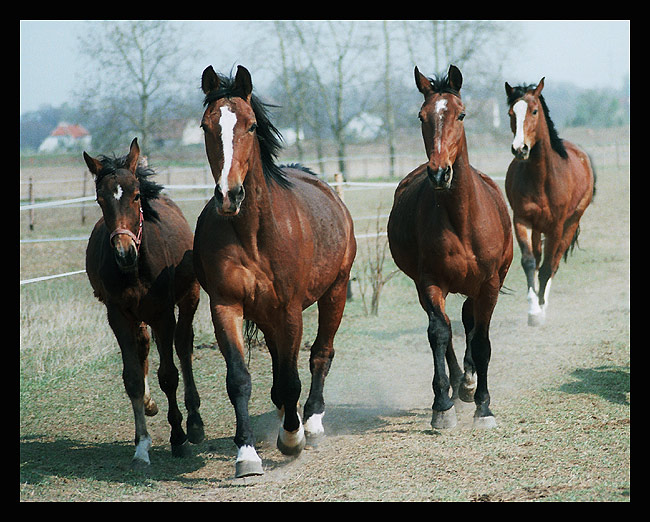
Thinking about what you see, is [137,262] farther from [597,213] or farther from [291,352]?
[597,213]

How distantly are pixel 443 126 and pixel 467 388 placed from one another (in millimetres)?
2328

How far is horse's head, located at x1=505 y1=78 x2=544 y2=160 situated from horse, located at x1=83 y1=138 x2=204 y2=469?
450 cm

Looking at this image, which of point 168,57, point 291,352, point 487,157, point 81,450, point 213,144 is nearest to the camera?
point 213,144

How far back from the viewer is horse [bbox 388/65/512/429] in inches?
210

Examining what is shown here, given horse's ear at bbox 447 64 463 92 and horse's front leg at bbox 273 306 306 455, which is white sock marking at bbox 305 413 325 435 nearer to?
horse's front leg at bbox 273 306 306 455

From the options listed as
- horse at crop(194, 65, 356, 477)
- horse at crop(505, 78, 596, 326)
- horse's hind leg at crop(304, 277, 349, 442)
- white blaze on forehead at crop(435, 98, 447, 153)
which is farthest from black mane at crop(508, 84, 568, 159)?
horse at crop(194, 65, 356, 477)

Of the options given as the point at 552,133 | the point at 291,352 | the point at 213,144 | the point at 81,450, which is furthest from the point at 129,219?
the point at 552,133

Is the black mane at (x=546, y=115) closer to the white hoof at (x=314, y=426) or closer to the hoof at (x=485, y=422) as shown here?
the hoof at (x=485, y=422)

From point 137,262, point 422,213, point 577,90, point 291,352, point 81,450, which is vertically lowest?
point 81,450

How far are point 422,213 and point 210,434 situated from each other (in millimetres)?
2505

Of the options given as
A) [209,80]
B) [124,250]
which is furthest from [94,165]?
[209,80]

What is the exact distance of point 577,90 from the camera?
259ft

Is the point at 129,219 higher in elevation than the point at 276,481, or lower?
higher

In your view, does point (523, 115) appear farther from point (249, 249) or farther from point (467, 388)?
point (249, 249)
